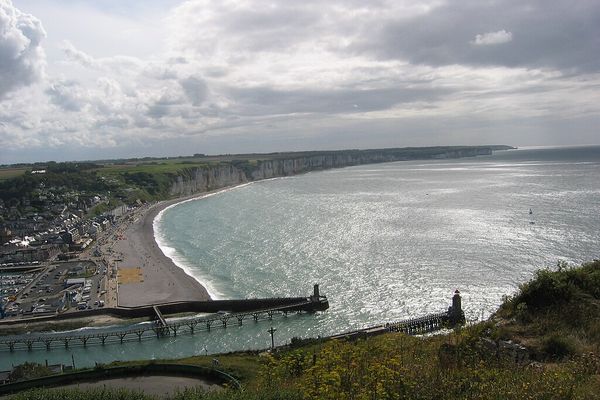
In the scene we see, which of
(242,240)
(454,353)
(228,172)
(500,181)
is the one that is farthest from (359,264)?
(228,172)

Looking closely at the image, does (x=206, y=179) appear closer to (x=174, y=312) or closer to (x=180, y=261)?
(x=180, y=261)

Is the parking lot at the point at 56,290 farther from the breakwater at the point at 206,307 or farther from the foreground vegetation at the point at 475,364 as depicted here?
the foreground vegetation at the point at 475,364

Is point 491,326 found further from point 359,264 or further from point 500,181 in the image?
point 500,181

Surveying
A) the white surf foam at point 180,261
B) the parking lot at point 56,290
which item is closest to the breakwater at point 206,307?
the parking lot at point 56,290

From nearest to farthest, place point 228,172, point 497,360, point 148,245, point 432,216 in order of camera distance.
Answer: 1. point 497,360
2. point 148,245
3. point 432,216
4. point 228,172

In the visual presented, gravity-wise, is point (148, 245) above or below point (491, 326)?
below

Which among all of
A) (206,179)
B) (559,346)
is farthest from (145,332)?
(206,179)
